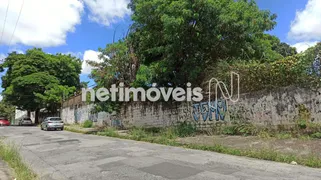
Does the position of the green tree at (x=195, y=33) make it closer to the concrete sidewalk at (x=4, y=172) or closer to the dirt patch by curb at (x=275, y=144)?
the dirt patch by curb at (x=275, y=144)

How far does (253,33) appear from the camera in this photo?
15.3m

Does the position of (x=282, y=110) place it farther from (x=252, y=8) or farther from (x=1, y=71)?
(x=1, y=71)

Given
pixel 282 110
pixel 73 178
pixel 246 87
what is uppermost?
pixel 246 87

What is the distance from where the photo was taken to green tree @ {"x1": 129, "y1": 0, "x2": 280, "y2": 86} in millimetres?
13648

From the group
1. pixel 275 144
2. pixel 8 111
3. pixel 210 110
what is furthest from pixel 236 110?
pixel 8 111

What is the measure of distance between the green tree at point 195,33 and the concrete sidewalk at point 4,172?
8900 millimetres

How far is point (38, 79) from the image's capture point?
37.5 metres

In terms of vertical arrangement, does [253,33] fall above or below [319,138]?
above

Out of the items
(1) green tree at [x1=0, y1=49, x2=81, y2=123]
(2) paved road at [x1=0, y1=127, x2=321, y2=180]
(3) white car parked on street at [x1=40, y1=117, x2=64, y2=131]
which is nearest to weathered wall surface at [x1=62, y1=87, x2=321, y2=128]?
(2) paved road at [x1=0, y1=127, x2=321, y2=180]

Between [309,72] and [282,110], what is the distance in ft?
6.09

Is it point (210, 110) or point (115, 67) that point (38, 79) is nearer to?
point (115, 67)

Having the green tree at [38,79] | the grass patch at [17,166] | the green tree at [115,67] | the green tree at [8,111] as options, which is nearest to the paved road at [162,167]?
the grass patch at [17,166]

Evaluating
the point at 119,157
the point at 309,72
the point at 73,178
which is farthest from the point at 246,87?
the point at 73,178

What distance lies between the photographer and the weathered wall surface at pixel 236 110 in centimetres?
1106
